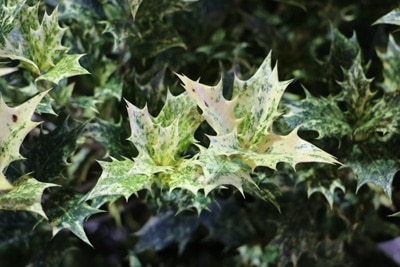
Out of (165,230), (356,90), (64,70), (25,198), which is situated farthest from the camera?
(165,230)

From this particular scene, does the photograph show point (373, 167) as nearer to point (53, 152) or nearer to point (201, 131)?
point (201, 131)

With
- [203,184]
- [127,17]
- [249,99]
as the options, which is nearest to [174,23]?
[127,17]

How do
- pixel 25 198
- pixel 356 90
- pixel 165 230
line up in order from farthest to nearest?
pixel 165 230 → pixel 356 90 → pixel 25 198

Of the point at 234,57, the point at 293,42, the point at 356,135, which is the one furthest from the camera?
the point at 293,42

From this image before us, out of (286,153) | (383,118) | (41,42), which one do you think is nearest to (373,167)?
(383,118)

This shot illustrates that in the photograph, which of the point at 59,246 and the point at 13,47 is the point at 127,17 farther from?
the point at 59,246

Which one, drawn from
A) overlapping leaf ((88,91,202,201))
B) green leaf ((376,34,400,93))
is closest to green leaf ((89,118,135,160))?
overlapping leaf ((88,91,202,201))
